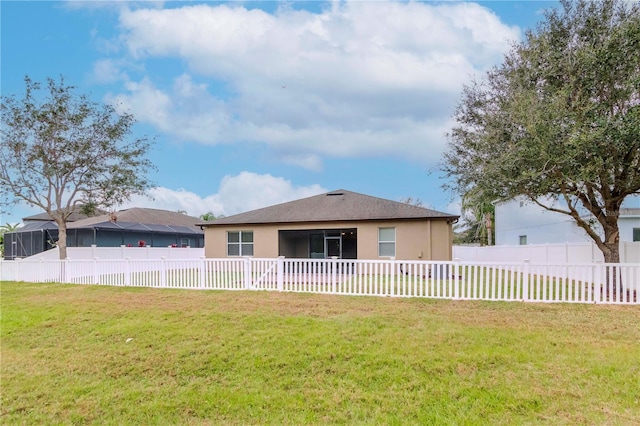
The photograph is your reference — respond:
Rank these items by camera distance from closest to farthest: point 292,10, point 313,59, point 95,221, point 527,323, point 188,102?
point 527,323 → point 292,10 → point 313,59 → point 188,102 → point 95,221

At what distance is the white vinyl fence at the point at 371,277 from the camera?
830cm

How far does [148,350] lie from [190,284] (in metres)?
5.58

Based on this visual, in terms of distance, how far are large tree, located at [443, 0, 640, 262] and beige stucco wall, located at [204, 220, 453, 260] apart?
5.02 meters

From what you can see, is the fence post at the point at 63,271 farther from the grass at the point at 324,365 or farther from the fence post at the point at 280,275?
the fence post at the point at 280,275

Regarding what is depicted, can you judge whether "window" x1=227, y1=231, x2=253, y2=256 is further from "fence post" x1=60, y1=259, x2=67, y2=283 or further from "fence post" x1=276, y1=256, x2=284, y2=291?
"fence post" x1=276, y1=256, x2=284, y2=291

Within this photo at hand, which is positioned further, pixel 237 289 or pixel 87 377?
pixel 237 289

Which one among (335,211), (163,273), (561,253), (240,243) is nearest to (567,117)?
(561,253)

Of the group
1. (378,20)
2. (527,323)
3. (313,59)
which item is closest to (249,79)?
(313,59)

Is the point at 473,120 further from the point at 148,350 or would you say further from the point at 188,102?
the point at 188,102

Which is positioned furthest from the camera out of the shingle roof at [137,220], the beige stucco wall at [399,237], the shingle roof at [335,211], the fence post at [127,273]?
the shingle roof at [137,220]

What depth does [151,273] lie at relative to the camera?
448 inches

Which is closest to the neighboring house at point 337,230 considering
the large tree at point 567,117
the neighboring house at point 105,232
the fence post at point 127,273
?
the large tree at point 567,117

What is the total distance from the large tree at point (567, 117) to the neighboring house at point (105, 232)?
742 inches

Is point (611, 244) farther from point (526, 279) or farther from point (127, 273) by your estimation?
point (127, 273)
